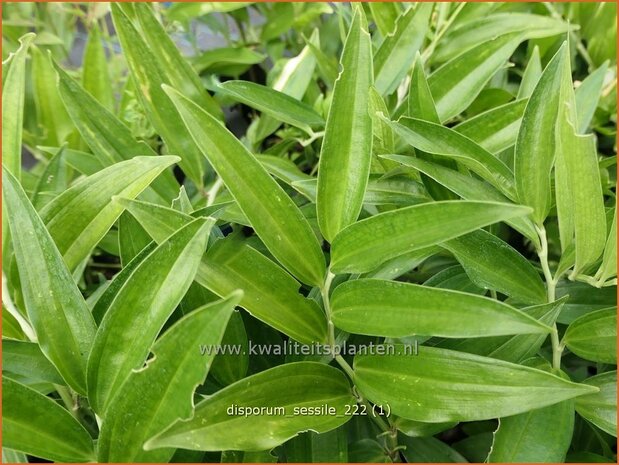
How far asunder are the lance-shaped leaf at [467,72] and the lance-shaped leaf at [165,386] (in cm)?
33

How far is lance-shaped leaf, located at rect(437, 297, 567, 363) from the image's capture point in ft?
1.12

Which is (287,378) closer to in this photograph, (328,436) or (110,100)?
(328,436)

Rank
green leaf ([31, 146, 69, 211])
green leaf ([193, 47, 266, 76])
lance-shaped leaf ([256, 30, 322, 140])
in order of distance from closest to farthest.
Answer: green leaf ([31, 146, 69, 211]), lance-shaped leaf ([256, 30, 322, 140]), green leaf ([193, 47, 266, 76])

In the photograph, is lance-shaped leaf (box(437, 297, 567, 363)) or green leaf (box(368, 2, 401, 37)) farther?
green leaf (box(368, 2, 401, 37))

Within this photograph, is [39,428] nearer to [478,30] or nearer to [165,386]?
[165,386]

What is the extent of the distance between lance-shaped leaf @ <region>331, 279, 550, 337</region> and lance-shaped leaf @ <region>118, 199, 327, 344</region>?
25mm

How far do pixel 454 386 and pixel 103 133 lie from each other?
0.35m

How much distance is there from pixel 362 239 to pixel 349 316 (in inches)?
1.8

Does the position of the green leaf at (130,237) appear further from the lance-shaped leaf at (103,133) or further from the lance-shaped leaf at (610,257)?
the lance-shaped leaf at (610,257)

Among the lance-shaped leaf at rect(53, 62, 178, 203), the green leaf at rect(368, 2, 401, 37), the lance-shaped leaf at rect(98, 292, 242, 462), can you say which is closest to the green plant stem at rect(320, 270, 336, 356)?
the lance-shaped leaf at rect(98, 292, 242, 462)

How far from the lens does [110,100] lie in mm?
659

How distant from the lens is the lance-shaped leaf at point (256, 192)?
32 centimetres

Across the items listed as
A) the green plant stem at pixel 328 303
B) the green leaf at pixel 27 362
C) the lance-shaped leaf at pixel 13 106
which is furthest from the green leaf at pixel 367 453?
the lance-shaped leaf at pixel 13 106

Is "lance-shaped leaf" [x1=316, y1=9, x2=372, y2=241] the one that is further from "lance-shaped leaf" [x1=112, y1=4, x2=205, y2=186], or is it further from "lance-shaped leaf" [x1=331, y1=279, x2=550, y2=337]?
"lance-shaped leaf" [x1=112, y1=4, x2=205, y2=186]
